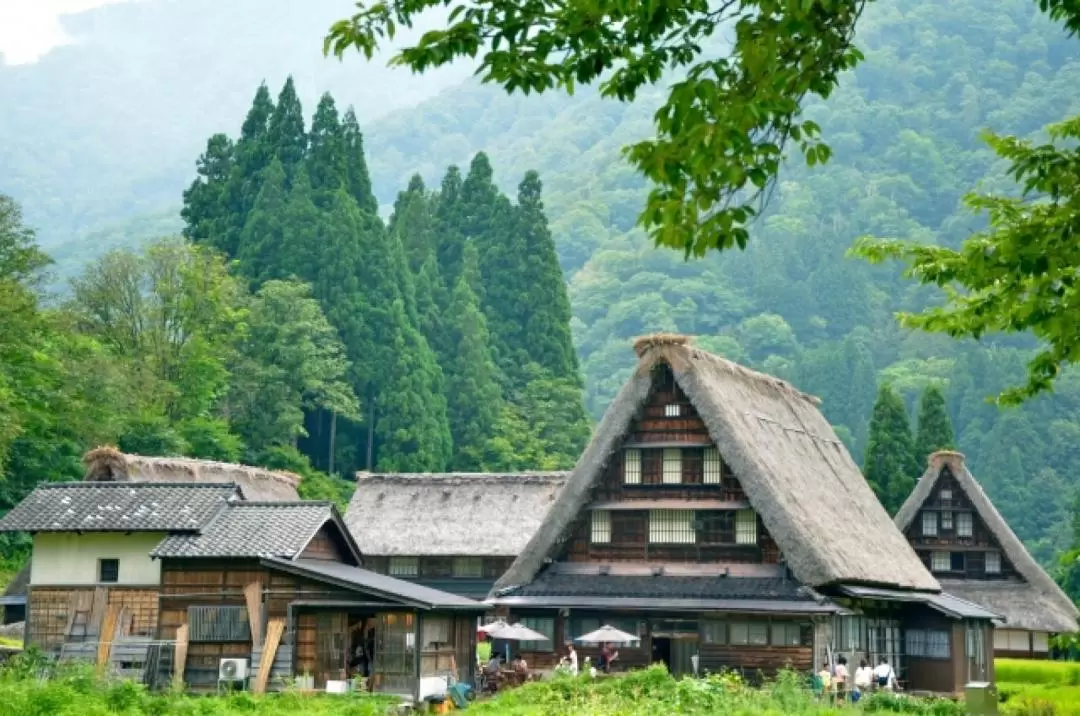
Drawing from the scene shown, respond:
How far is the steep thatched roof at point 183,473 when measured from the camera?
37.0m

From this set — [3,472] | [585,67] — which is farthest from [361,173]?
[585,67]

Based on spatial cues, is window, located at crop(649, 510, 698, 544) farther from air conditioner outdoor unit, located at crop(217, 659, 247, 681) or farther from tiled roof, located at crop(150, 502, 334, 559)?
air conditioner outdoor unit, located at crop(217, 659, 247, 681)

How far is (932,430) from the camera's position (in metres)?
57.6

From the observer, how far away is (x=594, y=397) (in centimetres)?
10350

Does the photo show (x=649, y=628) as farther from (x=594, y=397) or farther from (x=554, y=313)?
(x=594, y=397)

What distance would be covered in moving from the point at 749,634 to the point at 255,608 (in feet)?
34.5

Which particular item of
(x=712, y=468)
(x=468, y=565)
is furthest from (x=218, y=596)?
(x=468, y=565)

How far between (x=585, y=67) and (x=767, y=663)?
25181mm

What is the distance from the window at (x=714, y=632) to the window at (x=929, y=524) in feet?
71.6

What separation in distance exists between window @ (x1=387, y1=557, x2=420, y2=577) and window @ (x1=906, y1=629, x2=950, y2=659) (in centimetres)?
1775

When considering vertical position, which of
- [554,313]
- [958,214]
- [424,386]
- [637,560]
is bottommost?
[637,560]

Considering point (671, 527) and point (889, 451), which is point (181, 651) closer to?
point (671, 527)

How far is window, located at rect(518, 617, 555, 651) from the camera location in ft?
109

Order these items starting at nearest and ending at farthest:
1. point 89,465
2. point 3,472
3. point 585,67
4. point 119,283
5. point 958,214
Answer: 1. point 585,67
2. point 89,465
3. point 3,472
4. point 119,283
5. point 958,214
